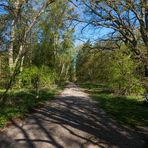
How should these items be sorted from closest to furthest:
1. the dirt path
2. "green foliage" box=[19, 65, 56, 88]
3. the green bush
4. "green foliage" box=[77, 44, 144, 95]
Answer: the dirt path → "green foliage" box=[77, 44, 144, 95] → the green bush → "green foliage" box=[19, 65, 56, 88]

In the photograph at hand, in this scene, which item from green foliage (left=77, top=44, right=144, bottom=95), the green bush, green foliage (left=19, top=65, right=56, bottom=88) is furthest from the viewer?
green foliage (left=19, top=65, right=56, bottom=88)

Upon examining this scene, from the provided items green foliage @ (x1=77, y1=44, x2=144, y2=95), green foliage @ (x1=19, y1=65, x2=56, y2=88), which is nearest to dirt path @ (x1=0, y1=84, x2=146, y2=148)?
green foliage @ (x1=77, y1=44, x2=144, y2=95)

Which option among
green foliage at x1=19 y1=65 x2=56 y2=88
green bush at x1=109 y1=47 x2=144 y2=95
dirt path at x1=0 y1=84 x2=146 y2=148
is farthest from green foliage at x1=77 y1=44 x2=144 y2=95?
green foliage at x1=19 y1=65 x2=56 y2=88

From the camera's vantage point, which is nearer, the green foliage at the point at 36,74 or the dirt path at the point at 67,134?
the dirt path at the point at 67,134

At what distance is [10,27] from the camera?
15133 mm

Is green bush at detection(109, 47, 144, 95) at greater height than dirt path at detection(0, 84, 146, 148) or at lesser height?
greater

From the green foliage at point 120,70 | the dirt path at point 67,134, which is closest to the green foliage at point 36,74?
the green foliage at point 120,70

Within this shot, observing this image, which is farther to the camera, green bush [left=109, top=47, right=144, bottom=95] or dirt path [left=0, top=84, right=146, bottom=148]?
green bush [left=109, top=47, right=144, bottom=95]

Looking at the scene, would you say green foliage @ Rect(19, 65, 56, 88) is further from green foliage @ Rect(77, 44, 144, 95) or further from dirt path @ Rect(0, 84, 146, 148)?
dirt path @ Rect(0, 84, 146, 148)

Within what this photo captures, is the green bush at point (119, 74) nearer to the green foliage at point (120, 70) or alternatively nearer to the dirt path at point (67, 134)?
the green foliage at point (120, 70)

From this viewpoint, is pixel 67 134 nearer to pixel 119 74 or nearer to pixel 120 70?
pixel 120 70

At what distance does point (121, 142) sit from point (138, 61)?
12.0 feet

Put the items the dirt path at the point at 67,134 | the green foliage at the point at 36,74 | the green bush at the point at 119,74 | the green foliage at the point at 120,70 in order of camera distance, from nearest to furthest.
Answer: the dirt path at the point at 67,134
the green foliage at the point at 120,70
the green bush at the point at 119,74
the green foliage at the point at 36,74

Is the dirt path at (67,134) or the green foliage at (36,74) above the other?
the green foliage at (36,74)
